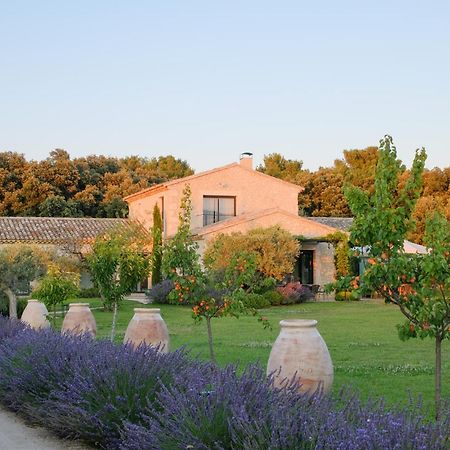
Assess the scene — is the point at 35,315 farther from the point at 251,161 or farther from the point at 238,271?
the point at 251,161

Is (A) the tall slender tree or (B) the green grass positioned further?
(A) the tall slender tree

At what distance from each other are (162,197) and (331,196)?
18383mm

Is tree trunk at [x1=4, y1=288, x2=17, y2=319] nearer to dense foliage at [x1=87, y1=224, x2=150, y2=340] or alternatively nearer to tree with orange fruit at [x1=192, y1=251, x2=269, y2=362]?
dense foliage at [x1=87, y1=224, x2=150, y2=340]

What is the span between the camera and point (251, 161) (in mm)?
43562

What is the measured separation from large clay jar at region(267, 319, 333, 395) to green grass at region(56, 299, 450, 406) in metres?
0.52

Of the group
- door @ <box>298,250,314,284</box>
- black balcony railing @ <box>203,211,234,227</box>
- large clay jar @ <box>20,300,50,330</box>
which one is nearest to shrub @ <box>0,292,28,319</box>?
large clay jar @ <box>20,300,50,330</box>

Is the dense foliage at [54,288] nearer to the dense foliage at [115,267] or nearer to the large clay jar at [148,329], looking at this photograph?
the dense foliage at [115,267]

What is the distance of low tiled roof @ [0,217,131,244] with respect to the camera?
40.8 metres

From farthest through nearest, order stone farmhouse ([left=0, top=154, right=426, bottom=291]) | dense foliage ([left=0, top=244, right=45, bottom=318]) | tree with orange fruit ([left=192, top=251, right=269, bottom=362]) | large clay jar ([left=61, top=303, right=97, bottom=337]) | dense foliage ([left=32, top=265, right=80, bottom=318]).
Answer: stone farmhouse ([left=0, top=154, right=426, bottom=291]) < dense foliage ([left=0, top=244, right=45, bottom=318]) < dense foliage ([left=32, top=265, right=80, bottom=318]) < large clay jar ([left=61, top=303, right=97, bottom=337]) < tree with orange fruit ([left=192, top=251, right=269, bottom=362])

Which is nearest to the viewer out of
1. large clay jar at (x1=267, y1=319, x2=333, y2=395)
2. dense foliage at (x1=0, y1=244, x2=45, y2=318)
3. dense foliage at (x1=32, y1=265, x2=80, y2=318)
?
large clay jar at (x1=267, y1=319, x2=333, y2=395)

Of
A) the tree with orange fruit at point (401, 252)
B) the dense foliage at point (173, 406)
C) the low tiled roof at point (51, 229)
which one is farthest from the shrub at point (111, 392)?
the low tiled roof at point (51, 229)

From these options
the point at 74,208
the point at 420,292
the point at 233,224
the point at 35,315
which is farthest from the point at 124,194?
the point at 420,292

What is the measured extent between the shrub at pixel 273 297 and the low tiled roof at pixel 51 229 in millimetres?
12107

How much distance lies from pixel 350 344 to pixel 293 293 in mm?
15455
